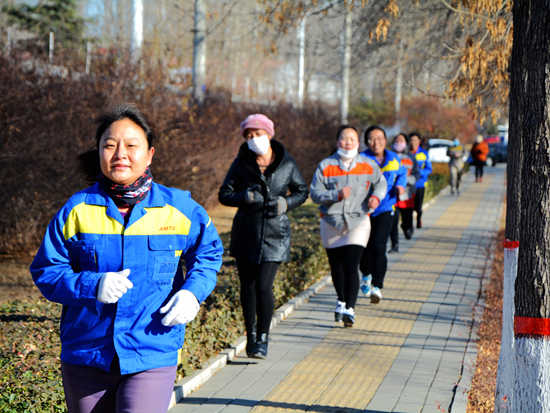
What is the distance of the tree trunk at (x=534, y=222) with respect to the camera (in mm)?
3549

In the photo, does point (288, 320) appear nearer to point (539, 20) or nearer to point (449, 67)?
point (539, 20)

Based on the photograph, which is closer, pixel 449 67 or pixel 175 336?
pixel 175 336

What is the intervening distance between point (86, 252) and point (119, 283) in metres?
0.24

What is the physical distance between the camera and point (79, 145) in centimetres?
941

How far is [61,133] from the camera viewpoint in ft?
30.0

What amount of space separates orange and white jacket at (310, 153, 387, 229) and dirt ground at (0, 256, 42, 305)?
11.6 ft

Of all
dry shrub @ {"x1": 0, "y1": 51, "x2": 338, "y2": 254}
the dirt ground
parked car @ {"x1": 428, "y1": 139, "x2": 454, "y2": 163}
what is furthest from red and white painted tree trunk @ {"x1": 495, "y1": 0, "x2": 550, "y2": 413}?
parked car @ {"x1": 428, "y1": 139, "x2": 454, "y2": 163}

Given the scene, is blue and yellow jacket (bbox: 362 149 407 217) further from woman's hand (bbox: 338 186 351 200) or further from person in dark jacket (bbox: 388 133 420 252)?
person in dark jacket (bbox: 388 133 420 252)

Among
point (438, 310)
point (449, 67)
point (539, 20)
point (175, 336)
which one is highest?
point (449, 67)

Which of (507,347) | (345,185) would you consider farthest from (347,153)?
(507,347)

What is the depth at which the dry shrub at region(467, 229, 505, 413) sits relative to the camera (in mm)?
4781

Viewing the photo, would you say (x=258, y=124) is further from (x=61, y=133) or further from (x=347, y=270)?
(x=61, y=133)

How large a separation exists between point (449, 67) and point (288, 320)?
7.50 metres

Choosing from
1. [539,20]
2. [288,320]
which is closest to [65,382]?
[539,20]
